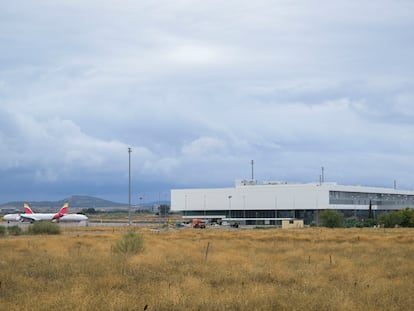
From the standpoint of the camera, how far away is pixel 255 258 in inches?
1115

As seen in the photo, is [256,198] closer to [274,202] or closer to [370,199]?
[274,202]

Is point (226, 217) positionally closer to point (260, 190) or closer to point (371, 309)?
point (260, 190)

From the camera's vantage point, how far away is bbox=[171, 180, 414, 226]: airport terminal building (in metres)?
126

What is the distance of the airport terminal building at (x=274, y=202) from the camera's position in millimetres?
125875

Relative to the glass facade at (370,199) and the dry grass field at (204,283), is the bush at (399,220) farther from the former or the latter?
the dry grass field at (204,283)

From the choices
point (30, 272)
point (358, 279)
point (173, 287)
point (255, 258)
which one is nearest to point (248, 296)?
point (173, 287)

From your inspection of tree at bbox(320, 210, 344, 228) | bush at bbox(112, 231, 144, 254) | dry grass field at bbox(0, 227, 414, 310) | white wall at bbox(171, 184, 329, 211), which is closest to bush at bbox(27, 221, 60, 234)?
bush at bbox(112, 231, 144, 254)

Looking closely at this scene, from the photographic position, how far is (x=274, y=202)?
423 ft

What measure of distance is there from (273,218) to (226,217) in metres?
12.2

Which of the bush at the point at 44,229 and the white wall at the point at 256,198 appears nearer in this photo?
the bush at the point at 44,229

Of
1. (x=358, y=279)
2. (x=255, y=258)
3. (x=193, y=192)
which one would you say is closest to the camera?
(x=358, y=279)

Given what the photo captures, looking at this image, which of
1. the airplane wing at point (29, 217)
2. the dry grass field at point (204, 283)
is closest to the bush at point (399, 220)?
the airplane wing at point (29, 217)

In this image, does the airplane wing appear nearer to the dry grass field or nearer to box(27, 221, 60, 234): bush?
box(27, 221, 60, 234): bush

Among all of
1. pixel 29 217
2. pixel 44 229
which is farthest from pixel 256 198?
pixel 44 229
